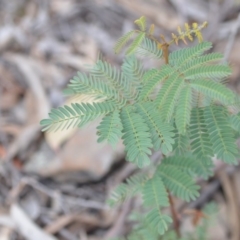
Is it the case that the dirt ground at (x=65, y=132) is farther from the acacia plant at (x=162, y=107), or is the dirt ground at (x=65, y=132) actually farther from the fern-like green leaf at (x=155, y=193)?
the fern-like green leaf at (x=155, y=193)

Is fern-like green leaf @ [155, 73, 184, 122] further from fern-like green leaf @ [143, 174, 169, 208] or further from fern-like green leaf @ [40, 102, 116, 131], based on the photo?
fern-like green leaf @ [143, 174, 169, 208]

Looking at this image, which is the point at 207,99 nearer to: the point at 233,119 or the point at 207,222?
the point at 233,119

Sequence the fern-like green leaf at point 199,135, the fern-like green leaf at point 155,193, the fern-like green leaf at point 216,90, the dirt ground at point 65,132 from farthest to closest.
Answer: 1. the dirt ground at point 65,132
2. the fern-like green leaf at point 155,193
3. the fern-like green leaf at point 199,135
4. the fern-like green leaf at point 216,90

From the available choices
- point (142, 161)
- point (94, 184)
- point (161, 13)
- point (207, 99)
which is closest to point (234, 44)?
point (161, 13)

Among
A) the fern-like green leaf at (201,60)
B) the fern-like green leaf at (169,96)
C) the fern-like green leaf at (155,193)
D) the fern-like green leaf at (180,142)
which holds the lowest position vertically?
the fern-like green leaf at (155,193)

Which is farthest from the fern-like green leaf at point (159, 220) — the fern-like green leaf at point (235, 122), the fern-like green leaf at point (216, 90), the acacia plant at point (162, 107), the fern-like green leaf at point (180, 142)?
the fern-like green leaf at point (216, 90)

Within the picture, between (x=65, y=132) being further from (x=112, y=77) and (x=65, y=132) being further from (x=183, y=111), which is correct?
(x=183, y=111)

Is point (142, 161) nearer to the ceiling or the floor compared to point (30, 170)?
nearer to the ceiling

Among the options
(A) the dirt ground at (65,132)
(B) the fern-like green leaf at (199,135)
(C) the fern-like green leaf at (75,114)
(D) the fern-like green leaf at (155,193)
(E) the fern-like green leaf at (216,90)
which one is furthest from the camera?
(A) the dirt ground at (65,132)
